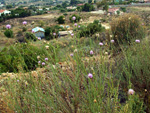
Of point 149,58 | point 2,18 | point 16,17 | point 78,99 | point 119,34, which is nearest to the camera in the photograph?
point 78,99

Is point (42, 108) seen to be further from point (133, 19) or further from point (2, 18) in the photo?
point (2, 18)

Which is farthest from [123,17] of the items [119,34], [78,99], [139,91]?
[78,99]

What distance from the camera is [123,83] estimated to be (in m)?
2.21

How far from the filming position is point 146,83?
204 cm

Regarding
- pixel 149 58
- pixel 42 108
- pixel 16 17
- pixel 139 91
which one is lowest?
pixel 16 17

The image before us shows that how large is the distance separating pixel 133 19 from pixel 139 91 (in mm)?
3846

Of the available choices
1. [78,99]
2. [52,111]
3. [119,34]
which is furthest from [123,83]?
Result: [119,34]

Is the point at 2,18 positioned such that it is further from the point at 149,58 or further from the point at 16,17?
the point at 149,58

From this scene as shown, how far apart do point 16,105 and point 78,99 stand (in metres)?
0.71

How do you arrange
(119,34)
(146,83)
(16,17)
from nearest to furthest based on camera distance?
(146,83) → (119,34) → (16,17)

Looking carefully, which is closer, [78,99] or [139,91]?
[78,99]

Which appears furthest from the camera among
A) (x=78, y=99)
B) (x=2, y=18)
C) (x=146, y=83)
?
(x=2, y=18)

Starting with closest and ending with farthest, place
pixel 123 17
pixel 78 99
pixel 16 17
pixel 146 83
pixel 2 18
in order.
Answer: pixel 78 99 → pixel 146 83 → pixel 123 17 → pixel 2 18 → pixel 16 17

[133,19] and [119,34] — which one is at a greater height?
[133,19]
